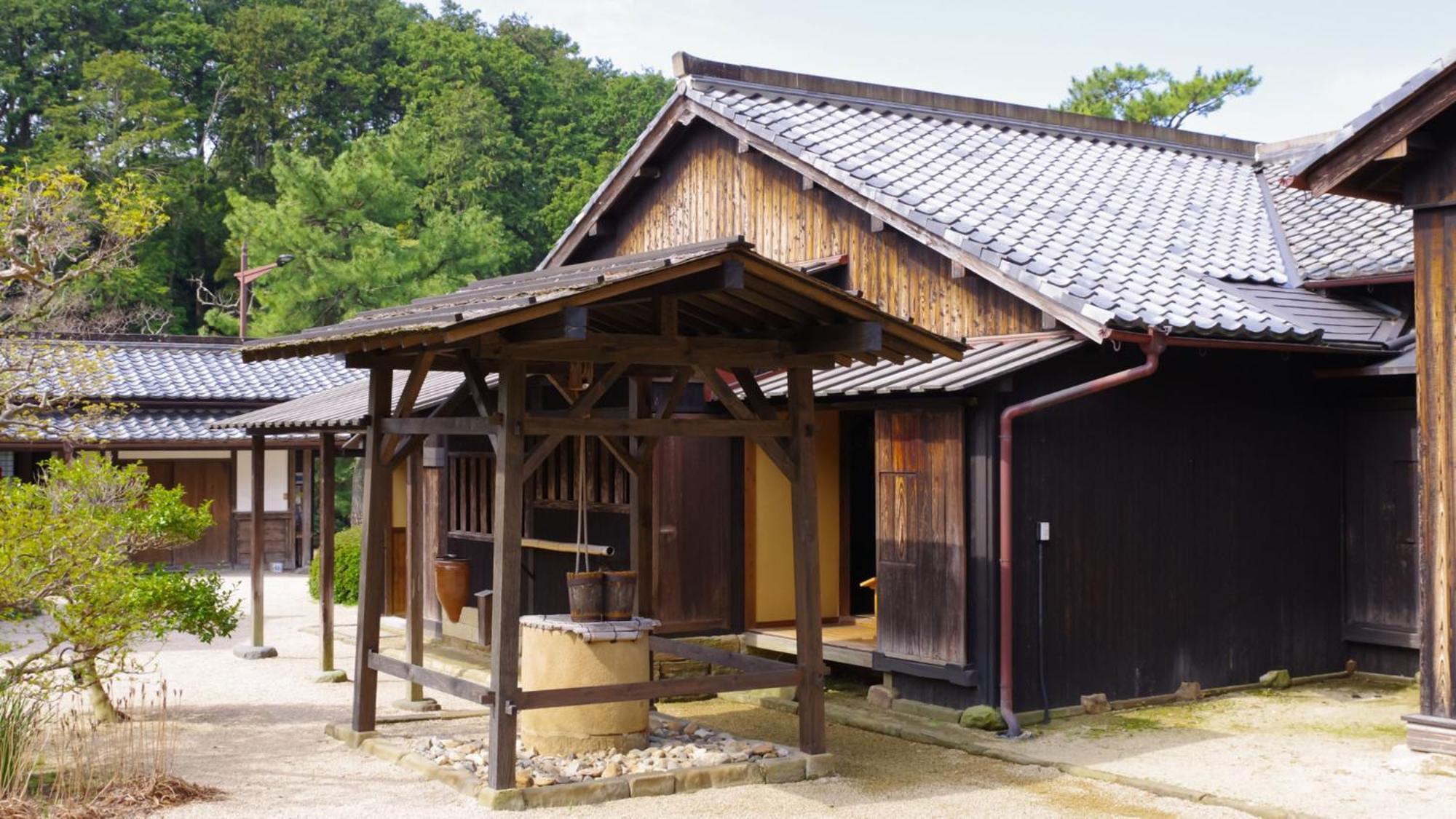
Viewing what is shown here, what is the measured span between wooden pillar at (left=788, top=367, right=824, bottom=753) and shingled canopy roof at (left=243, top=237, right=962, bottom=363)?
0.27 m

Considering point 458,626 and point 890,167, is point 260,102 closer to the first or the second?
point 458,626

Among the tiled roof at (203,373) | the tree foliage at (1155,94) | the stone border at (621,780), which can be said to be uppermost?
the tree foliage at (1155,94)

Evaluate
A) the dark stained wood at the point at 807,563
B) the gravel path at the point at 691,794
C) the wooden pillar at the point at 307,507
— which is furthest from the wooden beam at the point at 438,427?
the wooden pillar at the point at 307,507

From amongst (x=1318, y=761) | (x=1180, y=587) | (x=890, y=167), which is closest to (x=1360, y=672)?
(x=1180, y=587)

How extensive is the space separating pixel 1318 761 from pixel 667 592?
199 inches

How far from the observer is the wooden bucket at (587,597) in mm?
8727

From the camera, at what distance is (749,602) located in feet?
40.3

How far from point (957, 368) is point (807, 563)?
2.08 meters

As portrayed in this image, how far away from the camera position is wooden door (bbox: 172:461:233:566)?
2594 centimetres

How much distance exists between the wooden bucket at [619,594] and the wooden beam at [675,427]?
2.92 feet

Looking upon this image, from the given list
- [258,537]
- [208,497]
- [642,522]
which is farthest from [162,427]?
[642,522]

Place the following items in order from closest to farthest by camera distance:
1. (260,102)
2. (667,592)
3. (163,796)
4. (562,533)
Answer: (163,796), (667,592), (562,533), (260,102)

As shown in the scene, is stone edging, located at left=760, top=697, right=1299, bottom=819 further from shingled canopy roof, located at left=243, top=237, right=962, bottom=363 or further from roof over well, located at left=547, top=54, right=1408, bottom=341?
roof over well, located at left=547, top=54, right=1408, bottom=341

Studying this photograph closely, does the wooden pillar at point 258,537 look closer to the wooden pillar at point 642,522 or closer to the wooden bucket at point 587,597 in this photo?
the wooden pillar at point 642,522
